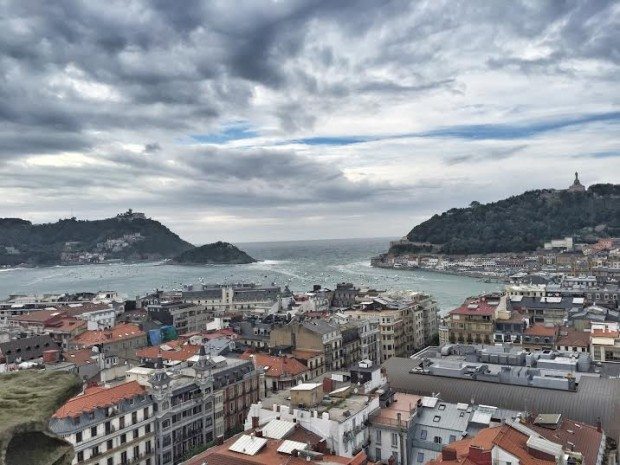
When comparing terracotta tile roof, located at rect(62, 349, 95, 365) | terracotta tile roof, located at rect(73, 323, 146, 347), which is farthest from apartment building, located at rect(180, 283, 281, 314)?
terracotta tile roof, located at rect(62, 349, 95, 365)

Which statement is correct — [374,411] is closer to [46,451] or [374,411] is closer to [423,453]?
[423,453]

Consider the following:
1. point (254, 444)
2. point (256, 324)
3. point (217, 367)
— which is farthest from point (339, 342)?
point (254, 444)

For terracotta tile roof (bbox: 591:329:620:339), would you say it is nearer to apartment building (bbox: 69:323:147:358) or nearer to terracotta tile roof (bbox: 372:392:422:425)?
terracotta tile roof (bbox: 372:392:422:425)

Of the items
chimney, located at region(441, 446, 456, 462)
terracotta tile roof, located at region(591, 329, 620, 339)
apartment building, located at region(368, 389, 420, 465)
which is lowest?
apartment building, located at region(368, 389, 420, 465)

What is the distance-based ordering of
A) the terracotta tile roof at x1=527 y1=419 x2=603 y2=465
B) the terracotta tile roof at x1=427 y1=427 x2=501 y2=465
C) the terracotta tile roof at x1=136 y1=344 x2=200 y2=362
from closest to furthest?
the terracotta tile roof at x1=427 y1=427 x2=501 y2=465
the terracotta tile roof at x1=527 y1=419 x2=603 y2=465
the terracotta tile roof at x1=136 y1=344 x2=200 y2=362

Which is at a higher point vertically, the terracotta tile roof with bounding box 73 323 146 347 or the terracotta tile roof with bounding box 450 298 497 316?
the terracotta tile roof with bounding box 450 298 497 316

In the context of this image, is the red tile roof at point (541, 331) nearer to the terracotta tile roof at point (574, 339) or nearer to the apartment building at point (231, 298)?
the terracotta tile roof at point (574, 339)

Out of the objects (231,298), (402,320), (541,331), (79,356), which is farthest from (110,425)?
(231,298)
